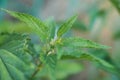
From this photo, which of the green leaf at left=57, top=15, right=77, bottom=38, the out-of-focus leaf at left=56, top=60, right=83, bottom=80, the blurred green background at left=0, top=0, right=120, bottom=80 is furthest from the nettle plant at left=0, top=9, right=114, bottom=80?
the out-of-focus leaf at left=56, top=60, right=83, bottom=80

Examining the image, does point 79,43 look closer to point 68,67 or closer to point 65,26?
point 65,26

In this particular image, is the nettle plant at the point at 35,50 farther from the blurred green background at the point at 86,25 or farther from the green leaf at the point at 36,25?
the blurred green background at the point at 86,25

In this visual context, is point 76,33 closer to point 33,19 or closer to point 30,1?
point 30,1

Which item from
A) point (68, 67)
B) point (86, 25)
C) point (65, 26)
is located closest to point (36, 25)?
point (65, 26)

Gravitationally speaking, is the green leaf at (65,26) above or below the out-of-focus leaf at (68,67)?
below

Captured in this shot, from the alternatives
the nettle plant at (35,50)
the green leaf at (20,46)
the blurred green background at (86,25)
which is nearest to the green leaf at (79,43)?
the nettle plant at (35,50)

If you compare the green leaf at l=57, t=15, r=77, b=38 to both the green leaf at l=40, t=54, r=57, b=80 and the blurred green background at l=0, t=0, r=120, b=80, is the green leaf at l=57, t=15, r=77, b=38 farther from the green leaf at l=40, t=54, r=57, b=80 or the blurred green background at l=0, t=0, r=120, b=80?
the blurred green background at l=0, t=0, r=120, b=80

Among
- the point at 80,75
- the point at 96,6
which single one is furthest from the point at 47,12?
the point at 96,6
